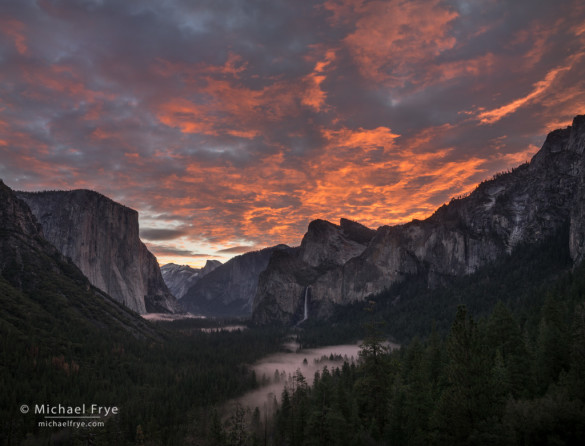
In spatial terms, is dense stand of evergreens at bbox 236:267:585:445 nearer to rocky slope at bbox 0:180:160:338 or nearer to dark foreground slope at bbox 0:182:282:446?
dark foreground slope at bbox 0:182:282:446

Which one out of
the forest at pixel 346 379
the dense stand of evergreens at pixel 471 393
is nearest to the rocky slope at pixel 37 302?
the forest at pixel 346 379

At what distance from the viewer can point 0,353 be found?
366 feet

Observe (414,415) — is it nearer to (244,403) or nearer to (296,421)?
(296,421)

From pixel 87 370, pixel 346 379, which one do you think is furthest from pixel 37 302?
pixel 346 379

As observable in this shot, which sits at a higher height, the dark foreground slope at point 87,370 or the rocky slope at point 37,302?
the rocky slope at point 37,302

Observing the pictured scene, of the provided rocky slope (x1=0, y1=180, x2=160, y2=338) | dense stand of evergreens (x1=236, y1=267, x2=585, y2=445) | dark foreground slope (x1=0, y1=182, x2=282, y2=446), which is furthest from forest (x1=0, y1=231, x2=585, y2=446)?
rocky slope (x1=0, y1=180, x2=160, y2=338)

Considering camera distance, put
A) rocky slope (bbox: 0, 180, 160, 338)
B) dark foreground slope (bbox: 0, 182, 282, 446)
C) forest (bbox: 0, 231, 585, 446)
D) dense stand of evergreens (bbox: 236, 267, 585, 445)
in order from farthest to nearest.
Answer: rocky slope (bbox: 0, 180, 160, 338)
dark foreground slope (bbox: 0, 182, 282, 446)
forest (bbox: 0, 231, 585, 446)
dense stand of evergreens (bbox: 236, 267, 585, 445)

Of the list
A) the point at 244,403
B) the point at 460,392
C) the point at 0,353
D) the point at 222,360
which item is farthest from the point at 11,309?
the point at 460,392

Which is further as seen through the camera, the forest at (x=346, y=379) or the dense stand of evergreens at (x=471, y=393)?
the forest at (x=346, y=379)

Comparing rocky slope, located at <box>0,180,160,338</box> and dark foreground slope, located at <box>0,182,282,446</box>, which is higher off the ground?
rocky slope, located at <box>0,180,160,338</box>

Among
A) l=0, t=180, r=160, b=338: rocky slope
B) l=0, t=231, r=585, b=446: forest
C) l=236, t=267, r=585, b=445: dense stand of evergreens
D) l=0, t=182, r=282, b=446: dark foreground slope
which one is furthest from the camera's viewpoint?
l=0, t=180, r=160, b=338: rocky slope

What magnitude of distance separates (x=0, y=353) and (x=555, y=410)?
14482 centimetres

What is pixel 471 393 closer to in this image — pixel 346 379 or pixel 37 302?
pixel 346 379

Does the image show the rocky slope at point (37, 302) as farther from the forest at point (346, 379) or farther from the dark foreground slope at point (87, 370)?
the forest at point (346, 379)
